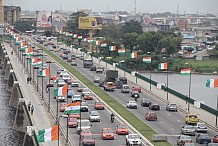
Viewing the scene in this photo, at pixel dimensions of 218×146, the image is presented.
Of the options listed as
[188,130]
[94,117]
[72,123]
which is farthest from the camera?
[94,117]

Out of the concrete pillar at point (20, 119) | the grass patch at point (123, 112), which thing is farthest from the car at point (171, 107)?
the concrete pillar at point (20, 119)

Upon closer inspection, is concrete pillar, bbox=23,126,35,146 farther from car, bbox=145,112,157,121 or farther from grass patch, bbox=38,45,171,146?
car, bbox=145,112,157,121

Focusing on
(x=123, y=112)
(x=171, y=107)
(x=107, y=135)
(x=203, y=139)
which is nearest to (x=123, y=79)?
(x=171, y=107)

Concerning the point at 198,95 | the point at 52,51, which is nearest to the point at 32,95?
the point at 198,95

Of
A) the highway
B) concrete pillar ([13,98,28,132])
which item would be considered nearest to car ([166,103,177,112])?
the highway

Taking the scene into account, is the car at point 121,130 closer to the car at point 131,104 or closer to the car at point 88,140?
the car at point 88,140

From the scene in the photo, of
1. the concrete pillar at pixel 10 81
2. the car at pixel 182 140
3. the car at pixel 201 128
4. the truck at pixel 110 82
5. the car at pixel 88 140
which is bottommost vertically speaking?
the concrete pillar at pixel 10 81

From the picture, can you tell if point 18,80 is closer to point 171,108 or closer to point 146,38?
point 171,108

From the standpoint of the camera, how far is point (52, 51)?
578 feet

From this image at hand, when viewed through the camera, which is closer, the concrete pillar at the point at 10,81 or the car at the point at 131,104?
the car at the point at 131,104

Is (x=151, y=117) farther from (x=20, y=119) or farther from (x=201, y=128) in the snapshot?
(x=20, y=119)

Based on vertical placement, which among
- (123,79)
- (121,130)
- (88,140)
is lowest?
(123,79)

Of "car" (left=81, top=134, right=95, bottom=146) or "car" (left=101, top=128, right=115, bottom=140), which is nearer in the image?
"car" (left=81, top=134, right=95, bottom=146)

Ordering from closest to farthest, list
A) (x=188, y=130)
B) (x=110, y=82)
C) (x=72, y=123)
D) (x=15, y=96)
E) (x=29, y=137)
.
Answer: (x=29, y=137) → (x=188, y=130) → (x=72, y=123) → (x=110, y=82) → (x=15, y=96)
